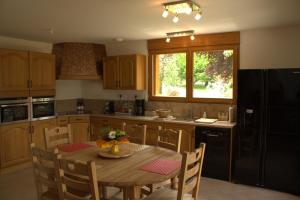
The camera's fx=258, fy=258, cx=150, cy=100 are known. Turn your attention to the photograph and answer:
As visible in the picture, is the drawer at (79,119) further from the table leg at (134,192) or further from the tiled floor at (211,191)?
the table leg at (134,192)

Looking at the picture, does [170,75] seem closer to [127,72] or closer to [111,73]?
Answer: [127,72]

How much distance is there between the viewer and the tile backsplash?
14.4 ft

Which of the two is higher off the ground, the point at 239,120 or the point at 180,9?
the point at 180,9

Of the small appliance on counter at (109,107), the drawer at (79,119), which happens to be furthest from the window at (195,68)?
the drawer at (79,119)

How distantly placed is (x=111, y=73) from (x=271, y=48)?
2916 millimetres

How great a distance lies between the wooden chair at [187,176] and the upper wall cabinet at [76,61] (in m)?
3.38

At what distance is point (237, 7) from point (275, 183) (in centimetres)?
236

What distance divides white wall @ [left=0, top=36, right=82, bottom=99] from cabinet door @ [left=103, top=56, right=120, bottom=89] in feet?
3.09

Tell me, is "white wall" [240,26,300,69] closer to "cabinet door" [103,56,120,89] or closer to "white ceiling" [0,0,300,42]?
"white ceiling" [0,0,300,42]

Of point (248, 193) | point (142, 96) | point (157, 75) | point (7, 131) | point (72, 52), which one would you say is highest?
point (72, 52)

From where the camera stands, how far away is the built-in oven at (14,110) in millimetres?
4039

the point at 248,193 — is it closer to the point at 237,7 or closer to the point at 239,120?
the point at 239,120

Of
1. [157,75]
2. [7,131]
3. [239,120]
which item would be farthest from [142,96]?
[7,131]

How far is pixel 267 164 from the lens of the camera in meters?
3.51
